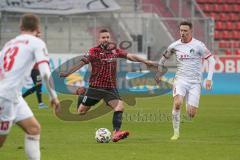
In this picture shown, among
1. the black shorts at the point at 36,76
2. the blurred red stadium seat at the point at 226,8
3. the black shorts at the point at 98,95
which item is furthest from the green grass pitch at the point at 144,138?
the blurred red stadium seat at the point at 226,8

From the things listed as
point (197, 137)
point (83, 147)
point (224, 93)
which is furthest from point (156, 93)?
point (83, 147)

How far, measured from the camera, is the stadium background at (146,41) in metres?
16.4

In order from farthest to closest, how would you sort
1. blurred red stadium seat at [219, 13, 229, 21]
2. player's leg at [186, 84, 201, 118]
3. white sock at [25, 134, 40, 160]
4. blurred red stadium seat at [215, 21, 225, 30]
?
1. blurred red stadium seat at [219, 13, 229, 21]
2. blurred red stadium seat at [215, 21, 225, 30]
3. player's leg at [186, 84, 201, 118]
4. white sock at [25, 134, 40, 160]

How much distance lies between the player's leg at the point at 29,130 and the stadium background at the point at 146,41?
457 centimetres

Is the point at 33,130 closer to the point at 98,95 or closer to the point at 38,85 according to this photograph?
the point at 98,95

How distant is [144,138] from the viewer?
50.1ft

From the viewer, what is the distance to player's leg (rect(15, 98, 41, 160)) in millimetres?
9445

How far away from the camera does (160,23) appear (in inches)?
1438

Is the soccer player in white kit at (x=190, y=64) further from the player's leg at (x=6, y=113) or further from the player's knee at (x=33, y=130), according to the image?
the player's leg at (x=6, y=113)

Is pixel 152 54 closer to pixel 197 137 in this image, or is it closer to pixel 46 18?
pixel 46 18

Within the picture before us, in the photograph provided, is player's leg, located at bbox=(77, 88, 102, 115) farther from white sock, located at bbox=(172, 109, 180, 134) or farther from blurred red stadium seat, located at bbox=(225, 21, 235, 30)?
blurred red stadium seat, located at bbox=(225, 21, 235, 30)

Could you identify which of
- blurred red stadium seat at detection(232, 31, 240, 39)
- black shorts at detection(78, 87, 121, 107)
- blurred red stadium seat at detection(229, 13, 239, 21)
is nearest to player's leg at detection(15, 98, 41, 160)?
black shorts at detection(78, 87, 121, 107)

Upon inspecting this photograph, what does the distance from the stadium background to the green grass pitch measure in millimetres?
22

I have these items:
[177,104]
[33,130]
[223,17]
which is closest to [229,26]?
[223,17]
